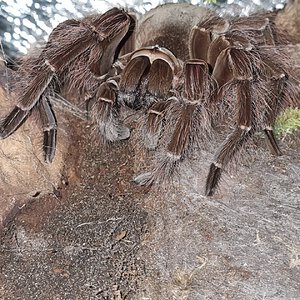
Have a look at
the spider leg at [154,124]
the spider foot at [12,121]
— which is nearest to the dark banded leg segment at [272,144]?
the spider leg at [154,124]

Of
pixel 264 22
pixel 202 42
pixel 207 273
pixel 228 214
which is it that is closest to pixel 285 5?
pixel 264 22

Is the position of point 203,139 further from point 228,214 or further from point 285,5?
point 285,5

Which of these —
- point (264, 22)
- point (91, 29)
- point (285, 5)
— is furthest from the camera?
point (285, 5)

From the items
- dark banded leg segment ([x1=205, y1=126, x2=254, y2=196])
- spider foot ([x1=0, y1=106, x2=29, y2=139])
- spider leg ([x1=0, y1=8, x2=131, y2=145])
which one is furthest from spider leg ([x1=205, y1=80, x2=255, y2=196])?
spider foot ([x1=0, y1=106, x2=29, y2=139])

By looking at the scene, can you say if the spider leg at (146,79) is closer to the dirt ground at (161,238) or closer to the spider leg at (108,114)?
the spider leg at (108,114)

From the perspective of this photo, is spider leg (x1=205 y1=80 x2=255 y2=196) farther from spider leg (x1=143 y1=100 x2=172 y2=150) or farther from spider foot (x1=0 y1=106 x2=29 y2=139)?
spider foot (x1=0 y1=106 x2=29 y2=139)

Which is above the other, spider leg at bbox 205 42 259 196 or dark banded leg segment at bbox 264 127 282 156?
spider leg at bbox 205 42 259 196
